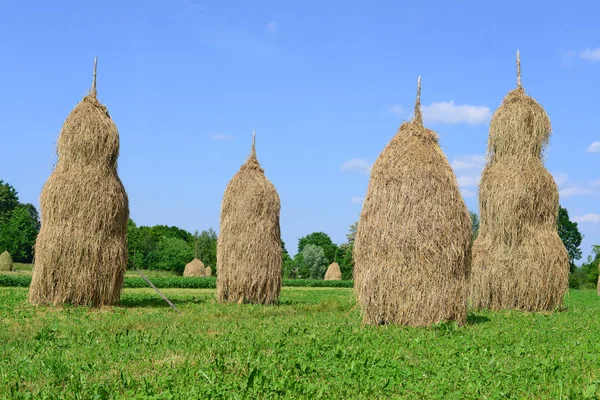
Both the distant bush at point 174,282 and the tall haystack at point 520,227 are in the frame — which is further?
the distant bush at point 174,282

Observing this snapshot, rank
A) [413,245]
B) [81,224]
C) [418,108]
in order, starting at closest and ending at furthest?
1. [413,245]
2. [418,108]
3. [81,224]

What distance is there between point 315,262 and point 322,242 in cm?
1770

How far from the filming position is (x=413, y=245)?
12.8m

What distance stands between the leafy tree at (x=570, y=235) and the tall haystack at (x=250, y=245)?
65139 millimetres

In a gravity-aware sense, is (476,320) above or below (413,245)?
below

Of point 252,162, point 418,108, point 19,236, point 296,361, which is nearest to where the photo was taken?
point 296,361

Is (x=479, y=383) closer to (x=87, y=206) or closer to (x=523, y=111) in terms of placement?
(x=87, y=206)

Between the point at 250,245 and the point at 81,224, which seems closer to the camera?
the point at 81,224

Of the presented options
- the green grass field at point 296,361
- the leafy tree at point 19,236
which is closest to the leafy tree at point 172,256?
the leafy tree at point 19,236

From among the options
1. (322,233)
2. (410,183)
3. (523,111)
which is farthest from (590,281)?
(410,183)

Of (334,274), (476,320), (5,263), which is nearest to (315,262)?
(334,274)

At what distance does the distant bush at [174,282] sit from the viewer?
33.7 m

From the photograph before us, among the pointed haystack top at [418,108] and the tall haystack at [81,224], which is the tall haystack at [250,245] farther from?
the pointed haystack top at [418,108]

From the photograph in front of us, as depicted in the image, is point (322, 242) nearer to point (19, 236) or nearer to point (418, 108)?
point (19, 236)
